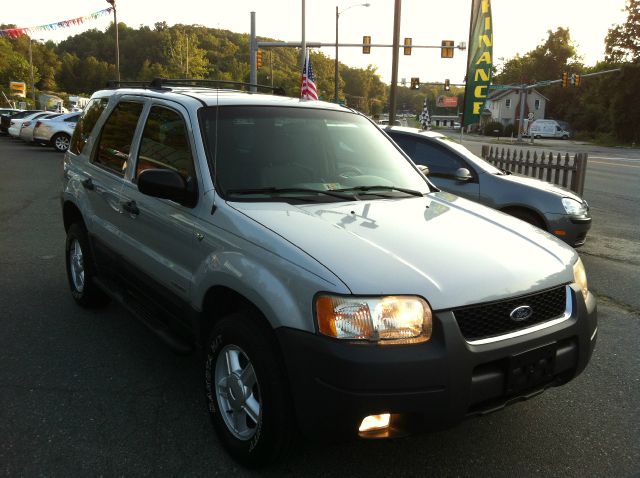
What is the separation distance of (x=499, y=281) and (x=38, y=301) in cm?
424

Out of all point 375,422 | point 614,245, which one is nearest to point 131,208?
point 375,422

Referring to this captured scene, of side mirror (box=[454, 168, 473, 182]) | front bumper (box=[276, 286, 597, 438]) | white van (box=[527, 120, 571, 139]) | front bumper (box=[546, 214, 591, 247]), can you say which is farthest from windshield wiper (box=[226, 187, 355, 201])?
white van (box=[527, 120, 571, 139])

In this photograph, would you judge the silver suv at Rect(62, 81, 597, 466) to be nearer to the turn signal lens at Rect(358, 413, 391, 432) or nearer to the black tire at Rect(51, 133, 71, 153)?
the turn signal lens at Rect(358, 413, 391, 432)

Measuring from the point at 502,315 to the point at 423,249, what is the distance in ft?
1.46

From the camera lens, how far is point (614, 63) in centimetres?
5947

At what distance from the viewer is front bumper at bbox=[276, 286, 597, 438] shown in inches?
88.0

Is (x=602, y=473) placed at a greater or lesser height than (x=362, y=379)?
lesser

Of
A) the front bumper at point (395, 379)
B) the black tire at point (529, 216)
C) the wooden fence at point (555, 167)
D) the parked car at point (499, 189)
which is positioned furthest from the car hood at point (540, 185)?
the front bumper at point (395, 379)

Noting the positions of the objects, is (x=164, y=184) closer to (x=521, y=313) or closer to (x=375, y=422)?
(x=375, y=422)

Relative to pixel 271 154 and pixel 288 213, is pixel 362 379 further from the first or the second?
pixel 271 154

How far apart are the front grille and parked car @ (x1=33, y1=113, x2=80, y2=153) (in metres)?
24.9

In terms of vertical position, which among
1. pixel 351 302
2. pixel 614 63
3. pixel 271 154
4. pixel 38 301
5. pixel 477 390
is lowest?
pixel 38 301

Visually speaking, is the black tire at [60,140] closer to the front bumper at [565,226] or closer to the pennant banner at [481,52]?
the pennant banner at [481,52]

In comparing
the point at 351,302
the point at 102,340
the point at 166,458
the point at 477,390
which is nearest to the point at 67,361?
the point at 102,340
